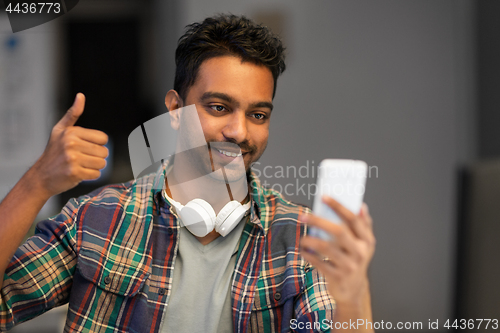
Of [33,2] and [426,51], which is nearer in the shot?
[33,2]

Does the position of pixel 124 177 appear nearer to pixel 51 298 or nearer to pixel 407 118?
pixel 51 298

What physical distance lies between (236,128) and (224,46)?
180 mm

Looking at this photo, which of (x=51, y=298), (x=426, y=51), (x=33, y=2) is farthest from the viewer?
(x=426, y=51)

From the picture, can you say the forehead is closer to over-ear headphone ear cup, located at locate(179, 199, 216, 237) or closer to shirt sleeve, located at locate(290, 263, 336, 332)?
over-ear headphone ear cup, located at locate(179, 199, 216, 237)

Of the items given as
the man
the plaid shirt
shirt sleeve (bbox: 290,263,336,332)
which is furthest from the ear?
shirt sleeve (bbox: 290,263,336,332)

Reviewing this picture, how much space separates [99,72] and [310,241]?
98 cm

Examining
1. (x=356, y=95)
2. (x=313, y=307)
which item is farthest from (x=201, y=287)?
(x=356, y=95)

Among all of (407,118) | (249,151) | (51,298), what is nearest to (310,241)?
(249,151)

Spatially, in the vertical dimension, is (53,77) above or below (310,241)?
above

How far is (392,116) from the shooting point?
122 cm

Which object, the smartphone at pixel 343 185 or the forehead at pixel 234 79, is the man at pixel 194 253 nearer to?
the forehead at pixel 234 79

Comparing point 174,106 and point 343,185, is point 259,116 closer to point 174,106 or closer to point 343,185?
point 174,106

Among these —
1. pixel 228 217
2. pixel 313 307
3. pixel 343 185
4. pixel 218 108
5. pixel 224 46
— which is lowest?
pixel 313 307

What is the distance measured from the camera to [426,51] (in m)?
1.22
